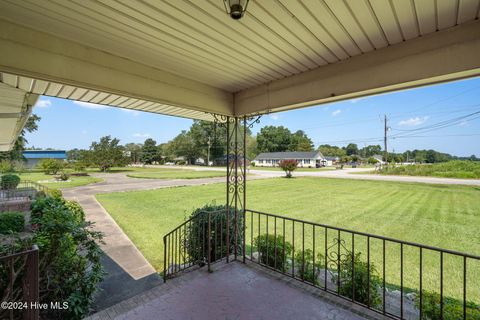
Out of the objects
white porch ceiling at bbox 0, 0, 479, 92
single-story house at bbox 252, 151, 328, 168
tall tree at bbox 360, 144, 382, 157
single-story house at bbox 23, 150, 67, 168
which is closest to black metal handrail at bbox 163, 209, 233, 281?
white porch ceiling at bbox 0, 0, 479, 92

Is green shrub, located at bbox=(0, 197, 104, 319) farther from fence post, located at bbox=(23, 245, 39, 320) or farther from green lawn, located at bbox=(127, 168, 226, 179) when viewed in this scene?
green lawn, located at bbox=(127, 168, 226, 179)

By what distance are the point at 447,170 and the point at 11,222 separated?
87.8 ft

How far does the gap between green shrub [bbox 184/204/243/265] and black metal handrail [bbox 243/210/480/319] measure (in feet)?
1.00

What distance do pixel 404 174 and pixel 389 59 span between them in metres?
23.0

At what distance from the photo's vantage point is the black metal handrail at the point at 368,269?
214 centimetres

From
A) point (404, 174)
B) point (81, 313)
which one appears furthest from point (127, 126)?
point (81, 313)

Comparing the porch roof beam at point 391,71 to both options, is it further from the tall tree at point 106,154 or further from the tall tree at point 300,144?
the tall tree at point 300,144

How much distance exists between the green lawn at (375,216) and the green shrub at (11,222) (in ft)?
7.38

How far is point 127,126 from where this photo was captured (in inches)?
2104

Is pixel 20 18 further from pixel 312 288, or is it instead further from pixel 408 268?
pixel 408 268

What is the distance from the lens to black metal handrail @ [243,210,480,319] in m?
2.14

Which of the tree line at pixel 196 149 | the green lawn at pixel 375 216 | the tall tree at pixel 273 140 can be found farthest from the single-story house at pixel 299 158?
the green lawn at pixel 375 216

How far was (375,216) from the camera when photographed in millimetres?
7281

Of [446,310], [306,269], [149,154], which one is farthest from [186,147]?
[446,310]
